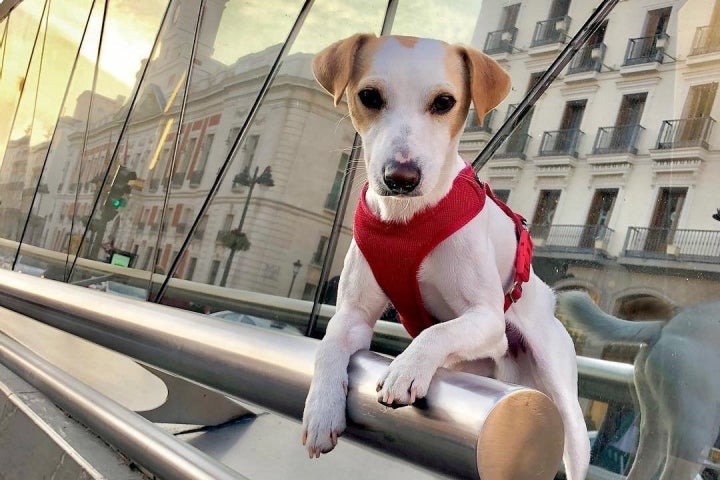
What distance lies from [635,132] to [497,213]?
38.7 inches

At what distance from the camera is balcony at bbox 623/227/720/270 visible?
190 centimetres

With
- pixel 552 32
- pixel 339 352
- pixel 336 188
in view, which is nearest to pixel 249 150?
pixel 336 188

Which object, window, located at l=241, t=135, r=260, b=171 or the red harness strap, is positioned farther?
window, located at l=241, t=135, r=260, b=171

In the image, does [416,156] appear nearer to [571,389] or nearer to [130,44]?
[571,389]

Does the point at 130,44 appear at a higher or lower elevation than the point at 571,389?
higher

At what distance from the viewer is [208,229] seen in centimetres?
399

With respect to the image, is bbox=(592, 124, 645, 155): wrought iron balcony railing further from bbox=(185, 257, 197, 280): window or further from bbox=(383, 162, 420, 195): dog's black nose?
bbox=(185, 257, 197, 280): window

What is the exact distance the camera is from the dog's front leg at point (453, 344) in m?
0.53

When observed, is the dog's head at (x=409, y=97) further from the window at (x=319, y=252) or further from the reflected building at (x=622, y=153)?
the window at (x=319, y=252)

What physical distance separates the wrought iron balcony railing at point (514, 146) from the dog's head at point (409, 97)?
1.24m

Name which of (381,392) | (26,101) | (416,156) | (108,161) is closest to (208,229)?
(108,161)

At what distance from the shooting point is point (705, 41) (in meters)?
1.97

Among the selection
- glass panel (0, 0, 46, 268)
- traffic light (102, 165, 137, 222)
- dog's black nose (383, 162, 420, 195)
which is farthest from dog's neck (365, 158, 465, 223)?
glass panel (0, 0, 46, 268)

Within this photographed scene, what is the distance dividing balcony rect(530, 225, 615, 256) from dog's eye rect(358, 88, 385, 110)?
1202 mm
